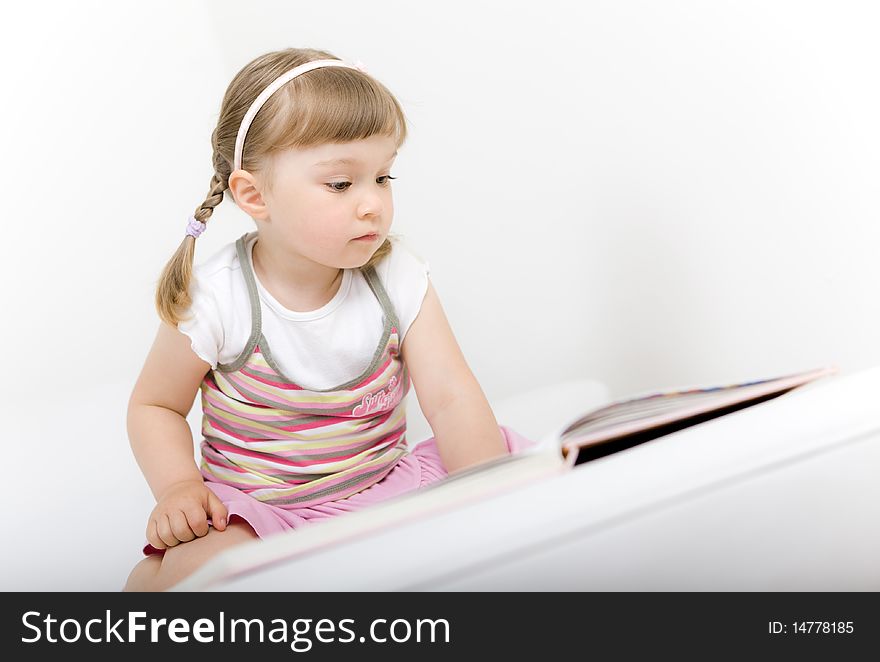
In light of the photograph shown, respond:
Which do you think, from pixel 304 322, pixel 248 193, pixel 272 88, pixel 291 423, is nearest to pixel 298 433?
pixel 291 423

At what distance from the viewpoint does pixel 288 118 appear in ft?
3.10

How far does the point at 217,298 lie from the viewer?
1027mm

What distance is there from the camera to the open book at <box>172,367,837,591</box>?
579 millimetres

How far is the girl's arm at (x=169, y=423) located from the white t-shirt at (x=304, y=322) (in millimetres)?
33

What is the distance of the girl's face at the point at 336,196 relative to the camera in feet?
3.10

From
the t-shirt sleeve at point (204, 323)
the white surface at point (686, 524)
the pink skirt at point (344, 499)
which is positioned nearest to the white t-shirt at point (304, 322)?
the t-shirt sleeve at point (204, 323)

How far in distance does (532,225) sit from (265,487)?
69 centimetres

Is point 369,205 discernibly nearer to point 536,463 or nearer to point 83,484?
point 536,463

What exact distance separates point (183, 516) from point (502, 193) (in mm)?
850

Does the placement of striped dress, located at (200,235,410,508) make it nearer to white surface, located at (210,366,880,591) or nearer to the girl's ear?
the girl's ear

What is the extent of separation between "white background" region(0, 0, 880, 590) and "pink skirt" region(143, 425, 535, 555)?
0.26m

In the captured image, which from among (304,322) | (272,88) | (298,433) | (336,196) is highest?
(272,88)
